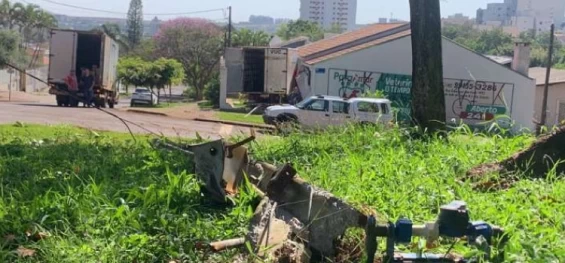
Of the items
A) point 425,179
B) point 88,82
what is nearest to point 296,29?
point 88,82

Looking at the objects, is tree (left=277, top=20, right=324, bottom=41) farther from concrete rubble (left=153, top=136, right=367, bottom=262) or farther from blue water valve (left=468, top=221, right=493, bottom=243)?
blue water valve (left=468, top=221, right=493, bottom=243)

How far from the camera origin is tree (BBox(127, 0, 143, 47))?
96.7 meters

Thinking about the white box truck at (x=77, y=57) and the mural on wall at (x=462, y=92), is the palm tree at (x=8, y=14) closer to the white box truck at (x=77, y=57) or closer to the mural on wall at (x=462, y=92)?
the white box truck at (x=77, y=57)

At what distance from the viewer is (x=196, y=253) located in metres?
3.93

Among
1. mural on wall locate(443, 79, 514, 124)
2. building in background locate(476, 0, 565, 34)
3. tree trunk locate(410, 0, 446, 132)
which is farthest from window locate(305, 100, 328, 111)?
building in background locate(476, 0, 565, 34)

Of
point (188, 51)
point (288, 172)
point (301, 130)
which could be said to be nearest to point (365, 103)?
point (301, 130)

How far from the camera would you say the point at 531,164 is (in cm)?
571

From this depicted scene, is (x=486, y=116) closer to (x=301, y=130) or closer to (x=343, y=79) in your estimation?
(x=343, y=79)

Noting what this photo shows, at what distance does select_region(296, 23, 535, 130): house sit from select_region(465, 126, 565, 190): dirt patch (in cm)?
2839

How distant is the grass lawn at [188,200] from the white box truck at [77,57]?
24532 mm

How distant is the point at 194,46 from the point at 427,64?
56.6 metres

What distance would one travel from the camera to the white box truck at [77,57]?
3088 centimetres

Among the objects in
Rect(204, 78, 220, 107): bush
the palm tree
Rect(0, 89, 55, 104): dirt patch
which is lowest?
Rect(0, 89, 55, 104): dirt patch

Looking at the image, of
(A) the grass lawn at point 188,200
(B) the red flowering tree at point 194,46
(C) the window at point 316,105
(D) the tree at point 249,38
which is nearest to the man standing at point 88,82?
(C) the window at point 316,105
